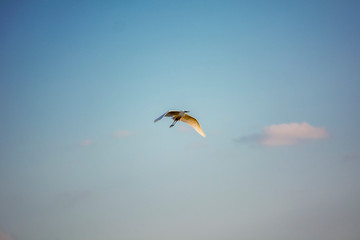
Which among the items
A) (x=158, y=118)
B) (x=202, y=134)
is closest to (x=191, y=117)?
(x=202, y=134)

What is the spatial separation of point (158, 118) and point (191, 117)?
12.7m

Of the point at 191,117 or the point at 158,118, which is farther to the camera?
the point at 191,117

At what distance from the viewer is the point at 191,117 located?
56781 mm

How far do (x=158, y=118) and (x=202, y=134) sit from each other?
1460 centimetres

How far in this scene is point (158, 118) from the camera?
4516 centimetres

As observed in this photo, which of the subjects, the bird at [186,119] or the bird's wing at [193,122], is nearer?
the bird at [186,119]

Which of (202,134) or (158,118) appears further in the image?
(202,134)

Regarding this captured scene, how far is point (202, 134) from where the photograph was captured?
189ft

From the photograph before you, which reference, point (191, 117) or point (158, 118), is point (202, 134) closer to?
point (191, 117)

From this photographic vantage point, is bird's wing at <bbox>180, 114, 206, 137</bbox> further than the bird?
Yes

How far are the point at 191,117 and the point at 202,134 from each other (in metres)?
3.80

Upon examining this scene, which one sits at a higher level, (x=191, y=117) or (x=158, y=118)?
(x=191, y=117)
